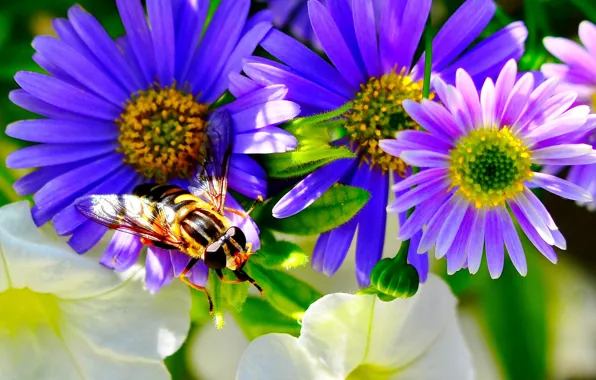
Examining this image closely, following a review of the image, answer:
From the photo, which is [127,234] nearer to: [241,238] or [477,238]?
[241,238]

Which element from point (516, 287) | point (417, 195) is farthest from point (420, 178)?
point (516, 287)

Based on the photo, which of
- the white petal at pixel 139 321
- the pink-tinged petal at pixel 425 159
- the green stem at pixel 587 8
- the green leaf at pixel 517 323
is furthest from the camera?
the green leaf at pixel 517 323

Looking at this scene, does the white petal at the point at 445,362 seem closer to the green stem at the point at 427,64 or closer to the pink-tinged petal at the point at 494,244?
the pink-tinged petal at the point at 494,244

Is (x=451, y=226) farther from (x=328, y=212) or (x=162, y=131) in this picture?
(x=162, y=131)

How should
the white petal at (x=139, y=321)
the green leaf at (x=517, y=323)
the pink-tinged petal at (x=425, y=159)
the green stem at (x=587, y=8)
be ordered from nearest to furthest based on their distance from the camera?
the pink-tinged petal at (x=425, y=159) → the white petal at (x=139, y=321) → the green stem at (x=587, y=8) → the green leaf at (x=517, y=323)

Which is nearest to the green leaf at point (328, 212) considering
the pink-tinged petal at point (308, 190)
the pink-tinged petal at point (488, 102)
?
the pink-tinged petal at point (308, 190)
